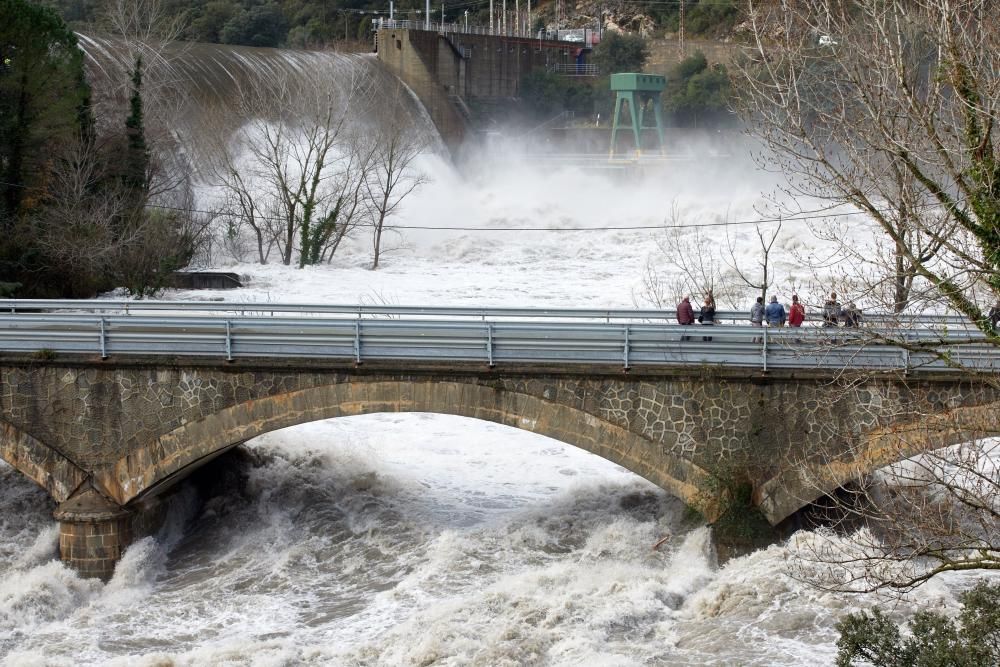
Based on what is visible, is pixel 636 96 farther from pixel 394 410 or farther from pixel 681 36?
pixel 394 410

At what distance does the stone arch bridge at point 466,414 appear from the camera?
17688 mm

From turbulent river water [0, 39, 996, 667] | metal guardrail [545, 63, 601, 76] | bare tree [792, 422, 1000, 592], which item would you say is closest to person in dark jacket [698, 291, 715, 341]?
turbulent river water [0, 39, 996, 667]

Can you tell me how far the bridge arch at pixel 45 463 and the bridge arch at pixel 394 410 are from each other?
433 mm

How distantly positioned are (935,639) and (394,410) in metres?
9.69

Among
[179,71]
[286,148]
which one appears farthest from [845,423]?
[179,71]

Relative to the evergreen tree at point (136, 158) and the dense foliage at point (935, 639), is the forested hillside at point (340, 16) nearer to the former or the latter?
the evergreen tree at point (136, 158)

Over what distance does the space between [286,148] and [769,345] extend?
1305 inches

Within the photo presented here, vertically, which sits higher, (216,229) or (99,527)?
(216,229)

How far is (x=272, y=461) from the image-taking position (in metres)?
23.9

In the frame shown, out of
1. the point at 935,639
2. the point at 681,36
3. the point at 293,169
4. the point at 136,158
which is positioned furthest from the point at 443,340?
the point at 681,36

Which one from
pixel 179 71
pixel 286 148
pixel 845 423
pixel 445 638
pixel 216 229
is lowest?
pixel 445 638

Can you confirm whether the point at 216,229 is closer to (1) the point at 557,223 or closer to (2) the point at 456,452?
(1) the point at 557,223

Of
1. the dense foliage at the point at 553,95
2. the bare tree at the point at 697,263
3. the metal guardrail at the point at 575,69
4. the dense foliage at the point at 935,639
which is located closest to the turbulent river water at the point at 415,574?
the dense foliage at the point at 935,639

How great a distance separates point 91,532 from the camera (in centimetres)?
1953
